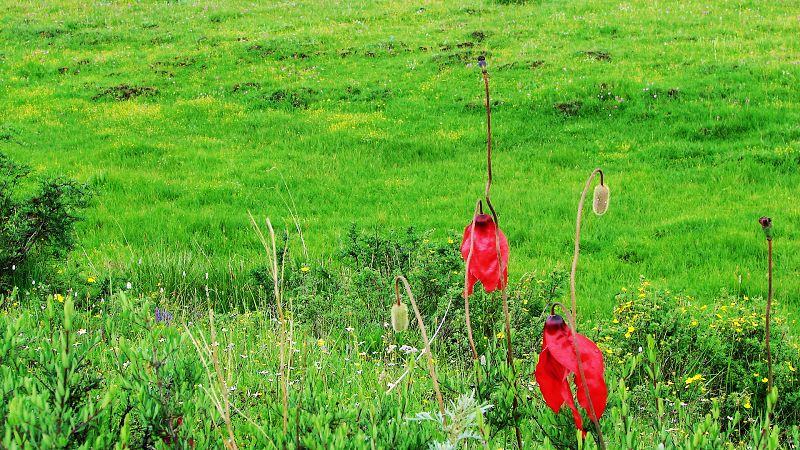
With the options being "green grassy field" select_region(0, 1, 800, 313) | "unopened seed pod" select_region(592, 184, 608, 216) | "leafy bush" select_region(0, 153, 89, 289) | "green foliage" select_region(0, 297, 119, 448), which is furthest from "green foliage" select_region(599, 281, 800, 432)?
"leafy bush" select_region(0, 153, 89, 289)

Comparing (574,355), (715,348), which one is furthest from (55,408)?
(715,348)

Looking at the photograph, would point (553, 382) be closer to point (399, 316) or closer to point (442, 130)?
point (399, 316)

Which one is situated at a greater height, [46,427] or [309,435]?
[46,427]

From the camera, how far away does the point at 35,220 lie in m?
7.48

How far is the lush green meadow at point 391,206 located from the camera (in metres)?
2.61

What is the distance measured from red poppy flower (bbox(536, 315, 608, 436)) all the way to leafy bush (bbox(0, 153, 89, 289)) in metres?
6.65

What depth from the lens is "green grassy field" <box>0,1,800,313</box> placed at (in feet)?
30.0

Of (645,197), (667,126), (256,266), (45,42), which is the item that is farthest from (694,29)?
(45,42)

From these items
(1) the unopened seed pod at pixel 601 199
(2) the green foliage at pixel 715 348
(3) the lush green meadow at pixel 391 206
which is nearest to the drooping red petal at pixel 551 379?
(3) the lush green meadow at pixel 391 206

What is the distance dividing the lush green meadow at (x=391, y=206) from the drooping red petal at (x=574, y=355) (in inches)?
9.0

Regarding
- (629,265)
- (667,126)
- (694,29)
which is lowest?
(629,265)

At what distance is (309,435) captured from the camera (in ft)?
6.93

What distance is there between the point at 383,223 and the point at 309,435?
783 cm

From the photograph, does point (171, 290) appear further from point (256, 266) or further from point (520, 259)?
point (520, 259)
